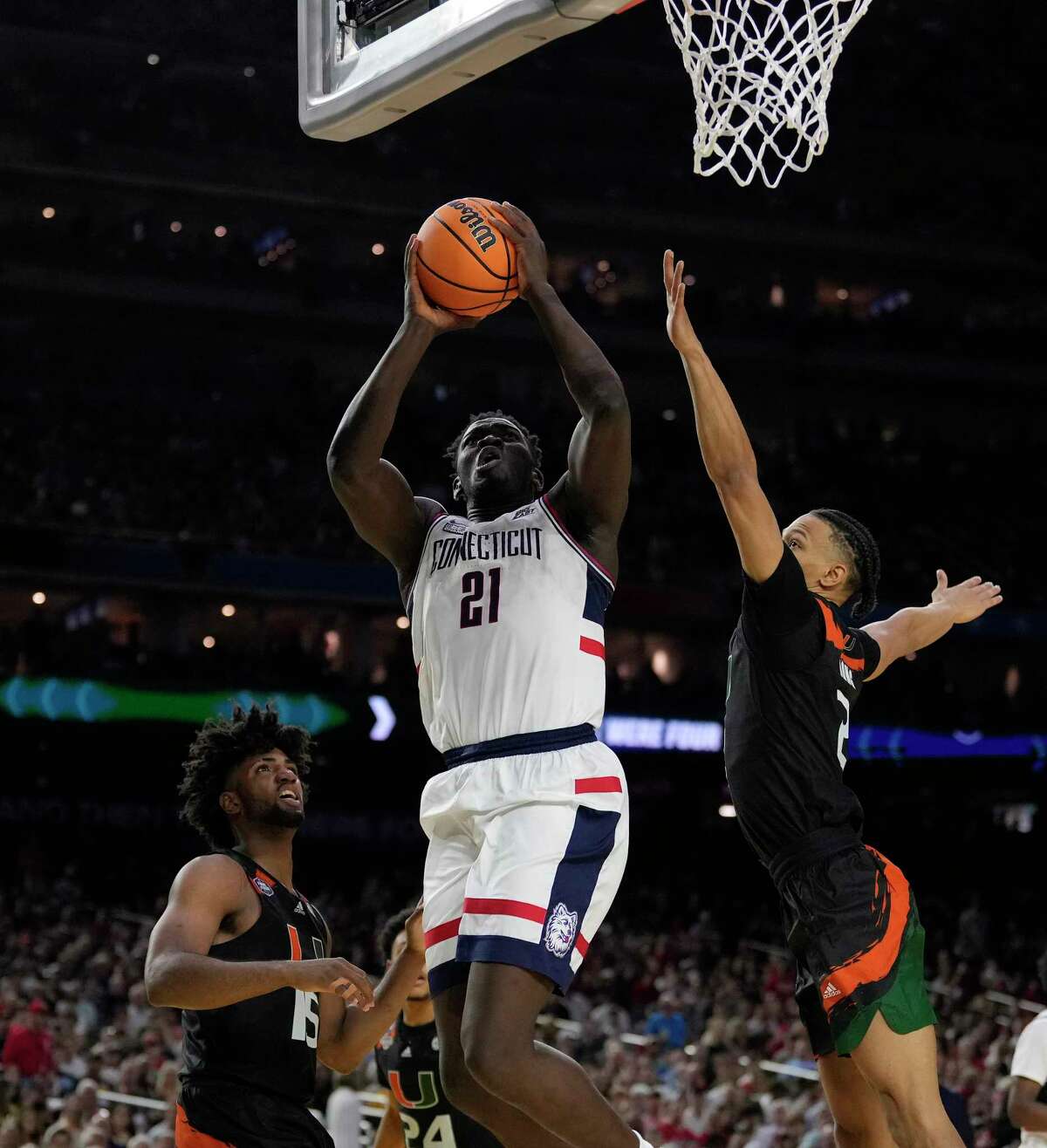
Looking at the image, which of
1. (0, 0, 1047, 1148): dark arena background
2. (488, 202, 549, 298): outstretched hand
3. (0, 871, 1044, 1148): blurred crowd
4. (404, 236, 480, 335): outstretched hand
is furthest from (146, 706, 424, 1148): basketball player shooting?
(0, 0, 1047, 1148): dark arena background

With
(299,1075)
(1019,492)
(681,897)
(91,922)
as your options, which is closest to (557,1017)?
(91,922)

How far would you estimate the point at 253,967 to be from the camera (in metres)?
4.08

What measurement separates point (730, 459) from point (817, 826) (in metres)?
1.02

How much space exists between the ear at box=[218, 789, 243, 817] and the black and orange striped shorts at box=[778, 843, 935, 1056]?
62.2 inches

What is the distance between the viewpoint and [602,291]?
30.1 m

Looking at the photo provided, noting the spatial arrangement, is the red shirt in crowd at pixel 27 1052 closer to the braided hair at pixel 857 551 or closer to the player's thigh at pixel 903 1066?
the braided hair at pixel 857 551

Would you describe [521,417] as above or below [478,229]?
below

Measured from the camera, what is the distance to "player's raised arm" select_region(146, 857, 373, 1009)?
398 centimetres

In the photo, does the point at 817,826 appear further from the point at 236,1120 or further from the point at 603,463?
the point at 236,1120

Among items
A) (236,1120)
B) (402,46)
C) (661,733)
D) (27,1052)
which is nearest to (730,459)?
(402,46)

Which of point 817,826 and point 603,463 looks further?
point 817,826

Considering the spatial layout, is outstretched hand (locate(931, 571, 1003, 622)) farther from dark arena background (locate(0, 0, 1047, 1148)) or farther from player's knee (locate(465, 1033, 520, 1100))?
dark arena background (locate(0, 0, 1047, 1148))

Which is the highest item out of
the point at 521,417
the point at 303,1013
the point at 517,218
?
the point at 517,218

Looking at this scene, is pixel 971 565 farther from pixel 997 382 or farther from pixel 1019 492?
pixel 997 382
